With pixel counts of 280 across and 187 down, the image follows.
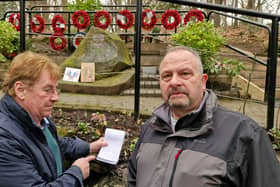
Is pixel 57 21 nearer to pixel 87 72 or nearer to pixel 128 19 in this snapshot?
pixel 128 19

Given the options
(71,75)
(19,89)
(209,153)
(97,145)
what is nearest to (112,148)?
(97,145)

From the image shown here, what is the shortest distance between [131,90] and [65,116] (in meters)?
2.14

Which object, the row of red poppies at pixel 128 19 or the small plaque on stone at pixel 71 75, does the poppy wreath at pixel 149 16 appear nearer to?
the row of red poppies at pixel 128 19

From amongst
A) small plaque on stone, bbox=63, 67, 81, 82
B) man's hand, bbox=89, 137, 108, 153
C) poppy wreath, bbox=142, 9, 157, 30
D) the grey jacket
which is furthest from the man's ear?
poppy wreath, bbox=142, 9, 157, 30

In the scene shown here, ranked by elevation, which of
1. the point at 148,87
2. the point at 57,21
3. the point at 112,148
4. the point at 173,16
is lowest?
the point at 148,87

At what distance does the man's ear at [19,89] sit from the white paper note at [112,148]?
684 mm

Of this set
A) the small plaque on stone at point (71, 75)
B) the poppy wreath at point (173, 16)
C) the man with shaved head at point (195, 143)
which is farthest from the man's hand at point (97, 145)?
the poppy wreath at point (173, 16)

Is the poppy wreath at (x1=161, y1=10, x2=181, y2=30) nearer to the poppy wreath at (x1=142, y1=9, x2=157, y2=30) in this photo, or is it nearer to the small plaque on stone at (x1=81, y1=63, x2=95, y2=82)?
the poppy wreath at (x1=142, y1=9, x2=157, y2=30)

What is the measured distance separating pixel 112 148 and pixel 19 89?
0.80 m

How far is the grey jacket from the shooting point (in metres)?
1.34

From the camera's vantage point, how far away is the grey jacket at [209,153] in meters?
1.34

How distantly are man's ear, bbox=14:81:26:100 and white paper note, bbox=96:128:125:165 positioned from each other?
0.68m

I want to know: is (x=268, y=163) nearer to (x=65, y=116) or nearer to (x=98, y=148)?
(x=98, y=148)

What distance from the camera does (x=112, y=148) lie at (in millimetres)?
2109
